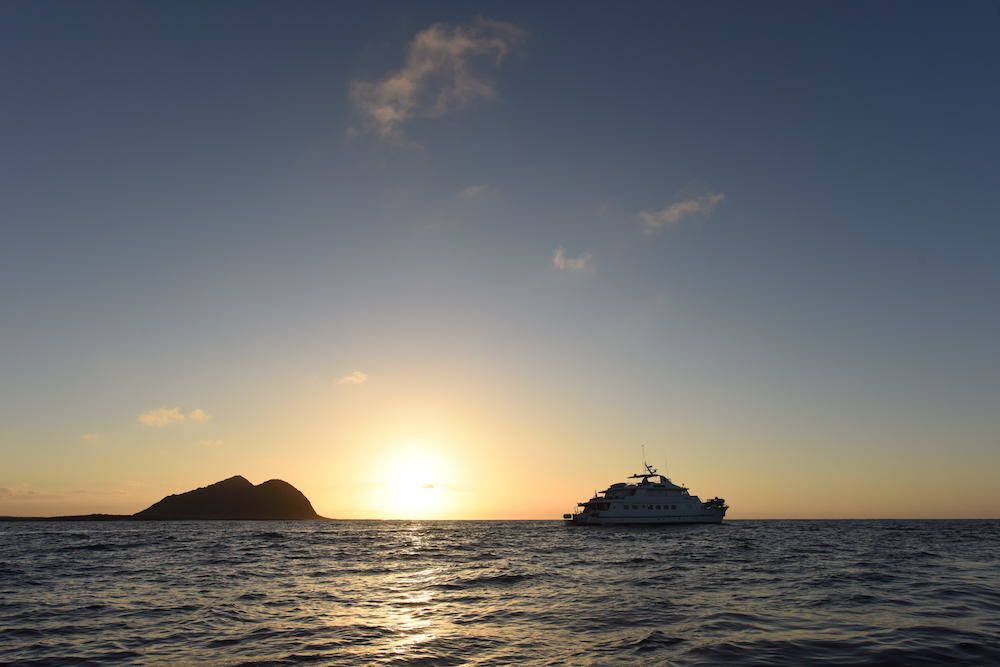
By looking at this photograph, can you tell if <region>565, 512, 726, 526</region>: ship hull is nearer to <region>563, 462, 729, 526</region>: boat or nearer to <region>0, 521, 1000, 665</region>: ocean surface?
<region>563, 462, 729, 526</region>: boat

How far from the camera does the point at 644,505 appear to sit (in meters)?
99.6

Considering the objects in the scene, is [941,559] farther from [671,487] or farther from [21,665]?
[671,487]

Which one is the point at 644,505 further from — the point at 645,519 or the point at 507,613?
the point at 507,613

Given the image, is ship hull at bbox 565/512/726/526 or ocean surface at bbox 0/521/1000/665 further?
ship hull at bbox 565/512/726/526

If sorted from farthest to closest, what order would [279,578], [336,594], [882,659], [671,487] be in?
[671,487] < [279,578] < [336,594] < [882,659]

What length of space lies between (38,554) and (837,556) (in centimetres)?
6091

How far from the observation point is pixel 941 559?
40.6 metres

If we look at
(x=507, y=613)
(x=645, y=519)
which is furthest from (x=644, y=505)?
(x=507, y=613)

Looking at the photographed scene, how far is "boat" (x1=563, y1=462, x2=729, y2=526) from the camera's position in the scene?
99250 mm

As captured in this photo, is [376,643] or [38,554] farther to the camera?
[38,554]

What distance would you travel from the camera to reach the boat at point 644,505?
99250mm

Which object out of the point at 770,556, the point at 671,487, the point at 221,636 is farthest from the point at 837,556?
the point at 671,487

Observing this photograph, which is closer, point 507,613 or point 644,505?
point 507,613

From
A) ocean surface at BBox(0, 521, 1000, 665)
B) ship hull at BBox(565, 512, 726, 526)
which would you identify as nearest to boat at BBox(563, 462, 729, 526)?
ship hull at BBox(565, 512, 726, 526)
